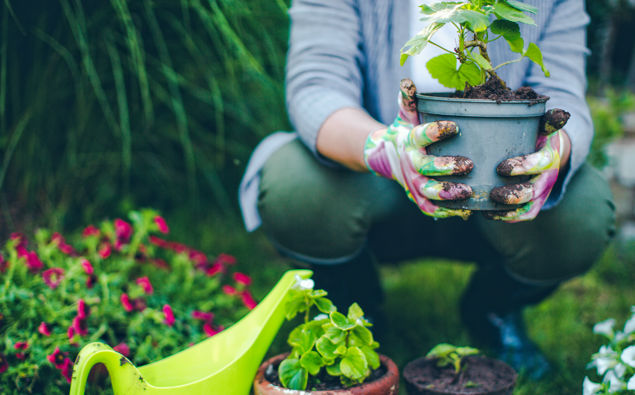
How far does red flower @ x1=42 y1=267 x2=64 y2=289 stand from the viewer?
115 centimetres

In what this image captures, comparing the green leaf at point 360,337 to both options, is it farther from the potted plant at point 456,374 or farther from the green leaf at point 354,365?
the potted plant at point 456,374

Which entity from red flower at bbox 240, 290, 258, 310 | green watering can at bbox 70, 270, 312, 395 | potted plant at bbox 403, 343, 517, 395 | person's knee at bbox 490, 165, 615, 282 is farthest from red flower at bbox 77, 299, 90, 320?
person's knee at bbox 490, 165, 615, 282

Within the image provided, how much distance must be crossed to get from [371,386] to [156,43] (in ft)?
3.87

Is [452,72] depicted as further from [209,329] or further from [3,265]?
[3,265]

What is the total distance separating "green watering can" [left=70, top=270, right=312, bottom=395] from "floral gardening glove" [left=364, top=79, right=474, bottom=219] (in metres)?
0.23

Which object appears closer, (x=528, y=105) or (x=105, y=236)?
(x=528, y=105)

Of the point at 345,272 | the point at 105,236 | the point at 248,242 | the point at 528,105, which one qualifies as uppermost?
the point at 528,105

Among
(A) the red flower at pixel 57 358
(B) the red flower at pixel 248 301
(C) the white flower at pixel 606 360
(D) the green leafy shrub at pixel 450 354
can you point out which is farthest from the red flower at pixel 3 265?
(C) the white flower at pixel 606 360

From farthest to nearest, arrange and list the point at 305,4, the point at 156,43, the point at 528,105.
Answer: the point at 156,43 → the point at 305,4 → the point at 528,105

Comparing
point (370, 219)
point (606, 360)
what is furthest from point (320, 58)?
point (606, 360)

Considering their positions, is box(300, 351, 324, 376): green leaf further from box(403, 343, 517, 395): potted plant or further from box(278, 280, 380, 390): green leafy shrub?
box(403, 343, 517, 395): potted plant

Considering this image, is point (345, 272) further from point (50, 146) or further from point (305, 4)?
point (50, 146)

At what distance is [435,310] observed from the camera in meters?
1.62

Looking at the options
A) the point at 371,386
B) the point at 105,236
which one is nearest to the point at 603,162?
the point at 371,386
